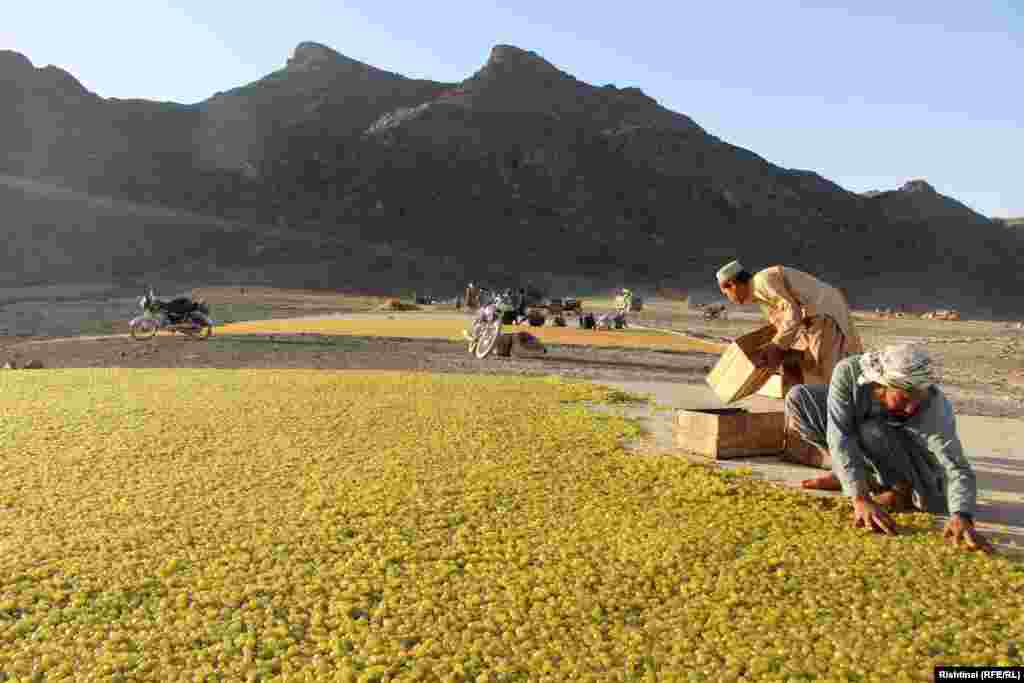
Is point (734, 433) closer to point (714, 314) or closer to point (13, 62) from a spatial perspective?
point (714, 314)

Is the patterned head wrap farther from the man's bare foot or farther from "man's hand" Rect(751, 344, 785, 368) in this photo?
"man's hand" Rect(751, 344, 785, 368)

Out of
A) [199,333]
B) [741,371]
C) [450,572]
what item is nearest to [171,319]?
[199,333]

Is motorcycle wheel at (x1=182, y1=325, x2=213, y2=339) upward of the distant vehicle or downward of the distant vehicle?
downward

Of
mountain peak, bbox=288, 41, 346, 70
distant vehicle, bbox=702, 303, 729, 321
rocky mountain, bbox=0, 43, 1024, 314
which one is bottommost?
distant vehicle, bbox=702, 303, 729, 321

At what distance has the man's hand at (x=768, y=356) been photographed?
487 centimetres

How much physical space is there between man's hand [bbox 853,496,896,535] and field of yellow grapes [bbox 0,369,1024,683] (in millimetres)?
56

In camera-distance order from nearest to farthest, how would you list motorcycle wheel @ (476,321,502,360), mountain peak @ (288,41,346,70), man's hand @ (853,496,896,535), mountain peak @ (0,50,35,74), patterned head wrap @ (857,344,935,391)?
patterned head wrap @ (857,344,935,391) < man's hand @ (853,496,896,535) < motorcycle wheel @ (476,321,502,360) < mountain peak @ (0,50,35,74) < mountain peak @ (288,41,346,70)

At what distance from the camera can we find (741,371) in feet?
16.1

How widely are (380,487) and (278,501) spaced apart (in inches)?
21.1

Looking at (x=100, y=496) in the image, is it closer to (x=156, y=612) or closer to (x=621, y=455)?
(x=156, y=612)

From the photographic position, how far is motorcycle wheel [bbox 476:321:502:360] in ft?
40.6

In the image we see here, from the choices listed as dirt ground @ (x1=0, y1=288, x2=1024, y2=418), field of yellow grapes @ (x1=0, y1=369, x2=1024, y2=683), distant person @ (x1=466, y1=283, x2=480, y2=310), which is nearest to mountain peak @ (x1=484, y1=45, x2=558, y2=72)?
distant person @ (x1=466, y1=283, x2=480, y2=310)

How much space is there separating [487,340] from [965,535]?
31.2ft

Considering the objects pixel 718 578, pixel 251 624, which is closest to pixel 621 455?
pixel 718 578
